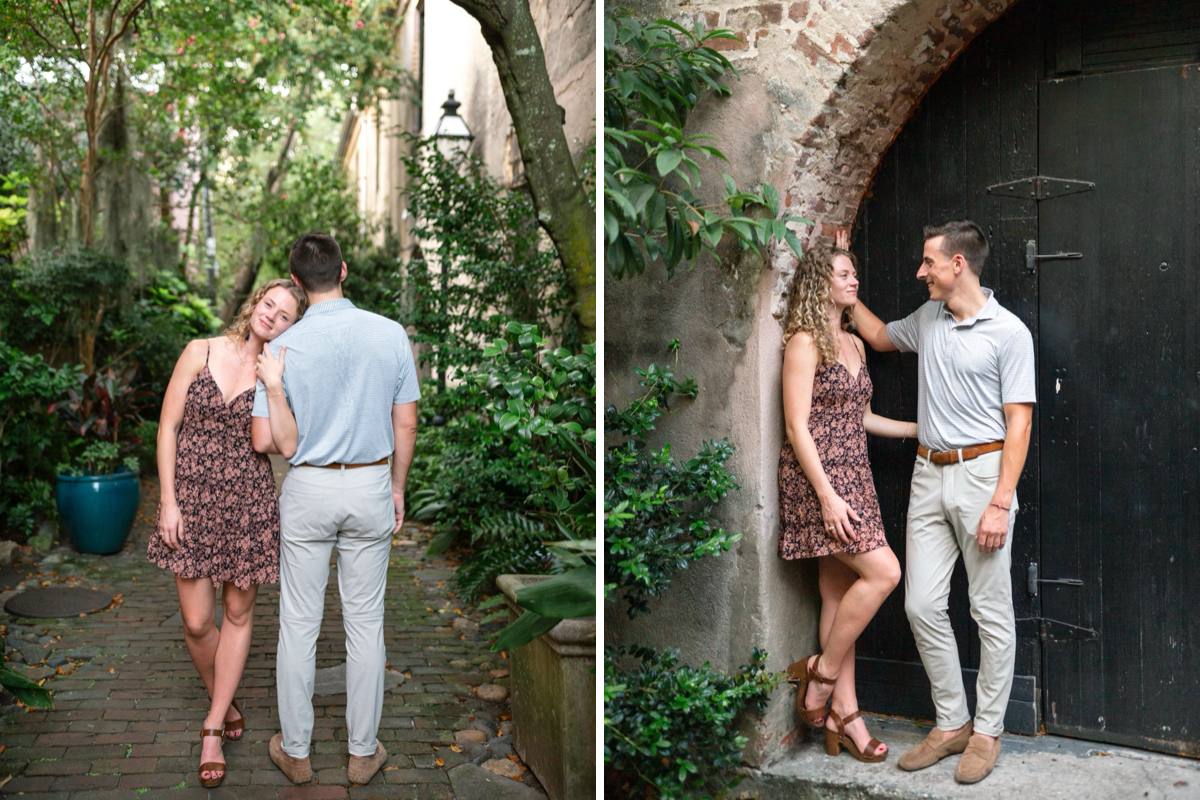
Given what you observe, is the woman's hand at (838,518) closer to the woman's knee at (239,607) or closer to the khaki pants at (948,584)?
the khaki pants at (948,584)

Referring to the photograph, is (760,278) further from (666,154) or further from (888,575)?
(888,575)

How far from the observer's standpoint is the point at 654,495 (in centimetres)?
304

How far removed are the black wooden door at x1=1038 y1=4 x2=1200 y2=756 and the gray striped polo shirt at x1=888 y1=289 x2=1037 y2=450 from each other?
0.76 feet

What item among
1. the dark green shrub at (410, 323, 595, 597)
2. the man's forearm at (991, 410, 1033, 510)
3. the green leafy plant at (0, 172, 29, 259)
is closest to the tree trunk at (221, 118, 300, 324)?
the green leafy plant at (0, 172, 29, 259)

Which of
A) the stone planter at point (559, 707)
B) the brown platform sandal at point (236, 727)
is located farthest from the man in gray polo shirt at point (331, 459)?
the stone planter at point (559, 707)

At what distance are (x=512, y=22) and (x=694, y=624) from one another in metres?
1.84

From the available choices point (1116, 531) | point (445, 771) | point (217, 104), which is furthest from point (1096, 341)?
point (217, 104)

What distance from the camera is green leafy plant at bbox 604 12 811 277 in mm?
2947

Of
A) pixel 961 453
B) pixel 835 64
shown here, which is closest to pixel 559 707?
pixel 961 453

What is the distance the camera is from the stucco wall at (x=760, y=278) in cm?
319

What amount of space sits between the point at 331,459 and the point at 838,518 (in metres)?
1.46

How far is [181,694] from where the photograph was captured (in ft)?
8.17

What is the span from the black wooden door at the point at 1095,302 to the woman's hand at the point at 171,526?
7.37 ft

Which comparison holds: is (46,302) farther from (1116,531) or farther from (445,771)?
(1116,531)
